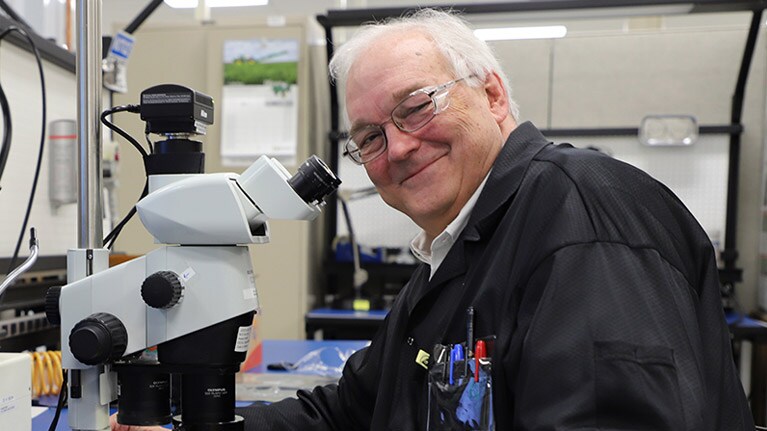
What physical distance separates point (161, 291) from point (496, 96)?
64 centimetres

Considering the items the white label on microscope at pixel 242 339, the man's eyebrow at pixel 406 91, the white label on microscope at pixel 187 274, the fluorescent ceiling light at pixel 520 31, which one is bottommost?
the white label on microscope at pixel 242 339

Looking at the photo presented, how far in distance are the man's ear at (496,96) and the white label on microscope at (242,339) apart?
0.55 m

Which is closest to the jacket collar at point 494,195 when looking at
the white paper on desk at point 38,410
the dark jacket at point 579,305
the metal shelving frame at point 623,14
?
the dark jacket at point 579,305

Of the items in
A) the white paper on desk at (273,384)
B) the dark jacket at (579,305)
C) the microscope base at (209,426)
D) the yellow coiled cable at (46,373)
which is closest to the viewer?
the dark jacket at (579,305)

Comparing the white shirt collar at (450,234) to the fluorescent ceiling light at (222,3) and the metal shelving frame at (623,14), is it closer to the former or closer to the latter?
the metal shelving frame at (623,14)

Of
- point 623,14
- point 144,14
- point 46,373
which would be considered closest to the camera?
point 46,373

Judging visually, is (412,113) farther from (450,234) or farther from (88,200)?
(88,200)

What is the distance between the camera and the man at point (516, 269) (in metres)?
0.69

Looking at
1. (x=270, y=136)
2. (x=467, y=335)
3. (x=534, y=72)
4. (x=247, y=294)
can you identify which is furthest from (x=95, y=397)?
(x=534, y=72)

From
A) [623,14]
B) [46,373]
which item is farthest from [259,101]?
[46,373]

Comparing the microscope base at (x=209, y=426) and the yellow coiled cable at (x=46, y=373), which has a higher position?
Answer: the microscope base at (x=209, y=426)

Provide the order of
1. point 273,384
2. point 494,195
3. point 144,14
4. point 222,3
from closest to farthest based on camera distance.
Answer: point 494,195 < point 273,384 < point 144,14 < point 222,3

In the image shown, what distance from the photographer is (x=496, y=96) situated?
1.11 meters

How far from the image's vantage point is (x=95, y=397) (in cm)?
80
